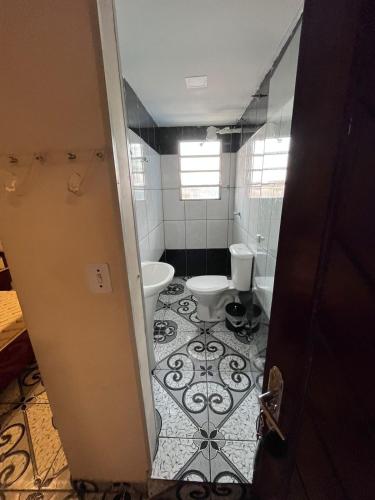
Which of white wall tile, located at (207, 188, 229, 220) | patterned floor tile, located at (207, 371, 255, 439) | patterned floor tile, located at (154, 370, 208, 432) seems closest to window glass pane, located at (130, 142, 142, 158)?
white wall tile, located at (207, 188, 229, 220)

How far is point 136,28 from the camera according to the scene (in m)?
1.12

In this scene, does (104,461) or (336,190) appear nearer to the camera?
(336,190)

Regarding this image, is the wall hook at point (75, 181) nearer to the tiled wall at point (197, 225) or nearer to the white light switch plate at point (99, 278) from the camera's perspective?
the white light switch plate at point (99, 278)

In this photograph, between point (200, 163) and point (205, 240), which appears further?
point (205, 240)

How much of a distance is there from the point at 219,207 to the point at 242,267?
138 cm

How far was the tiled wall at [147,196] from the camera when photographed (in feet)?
6.16

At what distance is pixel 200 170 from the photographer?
3.13m

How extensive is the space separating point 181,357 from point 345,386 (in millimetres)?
1731

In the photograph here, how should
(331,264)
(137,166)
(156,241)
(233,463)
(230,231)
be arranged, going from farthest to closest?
1. (230,231)
2. (156,241)
3. (137,166)
4. (233,463)
5. (331,264)

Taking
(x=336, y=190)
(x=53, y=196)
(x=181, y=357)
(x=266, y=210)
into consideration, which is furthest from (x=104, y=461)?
(x=266, y=210)

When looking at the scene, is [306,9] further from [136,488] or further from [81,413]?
[136,488]

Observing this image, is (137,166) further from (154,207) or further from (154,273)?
(154,273)

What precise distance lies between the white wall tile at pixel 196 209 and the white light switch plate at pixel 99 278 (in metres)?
2.56

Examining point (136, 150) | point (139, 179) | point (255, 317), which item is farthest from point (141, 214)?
point (255, 317)
